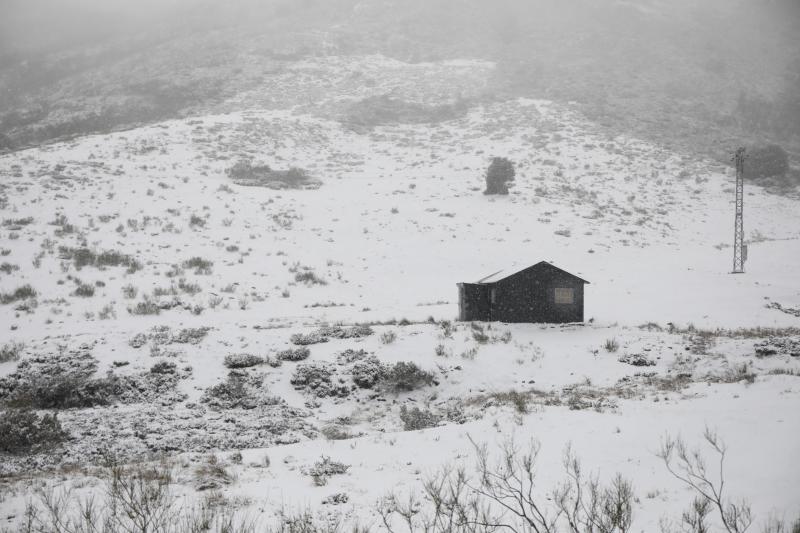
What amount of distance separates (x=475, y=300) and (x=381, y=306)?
14.0ft

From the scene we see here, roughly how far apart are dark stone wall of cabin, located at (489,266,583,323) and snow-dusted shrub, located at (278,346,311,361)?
A: 6.42 meters

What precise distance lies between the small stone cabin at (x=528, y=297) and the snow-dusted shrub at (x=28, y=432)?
11034 millimetres

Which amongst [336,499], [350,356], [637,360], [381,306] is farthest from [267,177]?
[336,499]

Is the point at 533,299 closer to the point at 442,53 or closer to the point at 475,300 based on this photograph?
the point at 475,300

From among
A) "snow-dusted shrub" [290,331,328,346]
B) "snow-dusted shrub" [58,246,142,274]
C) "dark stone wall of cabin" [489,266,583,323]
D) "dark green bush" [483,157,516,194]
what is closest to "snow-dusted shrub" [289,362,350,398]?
"snow-dusted shrub" [290,331,328,346]

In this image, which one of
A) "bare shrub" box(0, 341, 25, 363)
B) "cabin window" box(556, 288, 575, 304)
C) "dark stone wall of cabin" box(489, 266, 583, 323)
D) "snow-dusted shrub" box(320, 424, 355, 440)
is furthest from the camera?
"cabin window" box(556, 288, 575, 304)

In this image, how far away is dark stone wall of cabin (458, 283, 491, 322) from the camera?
49.5 ft

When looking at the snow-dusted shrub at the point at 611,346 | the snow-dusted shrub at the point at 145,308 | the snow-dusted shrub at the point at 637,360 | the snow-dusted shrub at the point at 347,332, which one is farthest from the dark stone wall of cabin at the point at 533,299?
the snow-dusted shrub at the point at 145,308

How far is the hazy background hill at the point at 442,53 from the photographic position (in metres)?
43.8

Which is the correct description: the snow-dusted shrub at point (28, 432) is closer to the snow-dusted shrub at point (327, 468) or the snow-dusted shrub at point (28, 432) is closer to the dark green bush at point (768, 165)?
the snow-dusted shrub at point (327, 468)

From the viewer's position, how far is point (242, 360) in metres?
11.2

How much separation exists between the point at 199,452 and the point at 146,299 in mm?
10272

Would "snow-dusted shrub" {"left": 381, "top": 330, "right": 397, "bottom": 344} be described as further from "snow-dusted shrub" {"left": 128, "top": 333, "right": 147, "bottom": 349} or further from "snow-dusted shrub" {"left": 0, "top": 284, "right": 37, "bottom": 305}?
"snow-dusted shrub" {"left": 0, "top": 284, "right": 37, "bottom": 305}

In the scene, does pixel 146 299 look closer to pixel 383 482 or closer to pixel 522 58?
pixel 383 482
